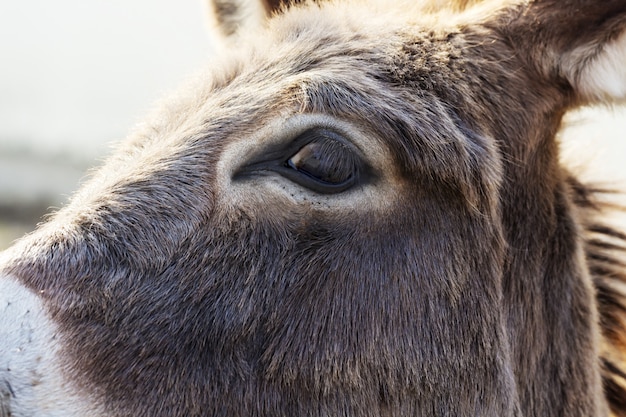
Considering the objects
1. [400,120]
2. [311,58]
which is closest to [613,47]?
[400,120]

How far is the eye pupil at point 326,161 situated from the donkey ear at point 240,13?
1.15 meters

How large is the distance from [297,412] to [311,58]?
3.99 feet

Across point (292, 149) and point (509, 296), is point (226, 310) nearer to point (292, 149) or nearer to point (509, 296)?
point (292, 149)

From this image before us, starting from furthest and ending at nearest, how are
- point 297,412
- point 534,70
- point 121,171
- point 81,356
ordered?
point 534,70, point 121,171, point 297,412, point 81,356

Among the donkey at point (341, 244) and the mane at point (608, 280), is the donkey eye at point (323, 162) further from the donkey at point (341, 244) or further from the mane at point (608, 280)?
the mane at point (608, 280)

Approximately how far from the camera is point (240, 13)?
3.73 m

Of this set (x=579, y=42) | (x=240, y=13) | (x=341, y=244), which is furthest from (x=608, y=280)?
(x=240, y=13)

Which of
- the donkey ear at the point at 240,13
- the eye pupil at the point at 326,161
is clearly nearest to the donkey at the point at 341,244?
the eye pupil at the point at 326,161

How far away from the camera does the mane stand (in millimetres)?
3088

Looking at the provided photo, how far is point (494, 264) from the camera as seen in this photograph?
8.42 ft

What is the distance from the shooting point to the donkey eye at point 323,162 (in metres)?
2.40

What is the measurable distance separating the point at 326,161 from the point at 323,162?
0.01 m

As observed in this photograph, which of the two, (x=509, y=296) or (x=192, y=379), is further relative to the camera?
(x=509, y=296)

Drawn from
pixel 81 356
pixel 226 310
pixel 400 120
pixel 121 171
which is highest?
pixel 400 120
